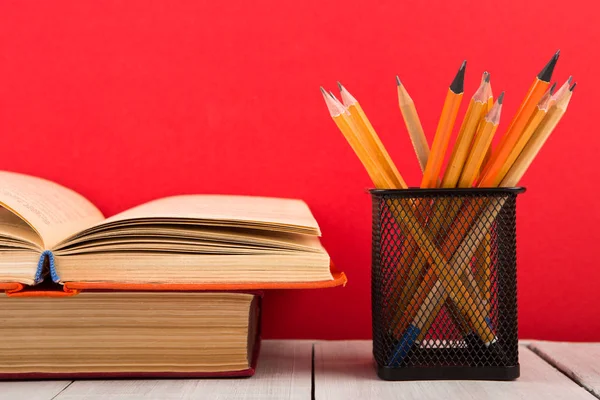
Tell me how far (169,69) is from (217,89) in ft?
0.26

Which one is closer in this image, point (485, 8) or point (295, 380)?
point (295, 380)

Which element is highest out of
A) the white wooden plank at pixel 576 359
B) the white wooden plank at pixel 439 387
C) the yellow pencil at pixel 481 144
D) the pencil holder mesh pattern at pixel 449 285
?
the yellow pencil at pixel 481 144

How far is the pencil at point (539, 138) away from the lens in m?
0.66

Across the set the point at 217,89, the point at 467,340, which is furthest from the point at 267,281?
the point at 217,89

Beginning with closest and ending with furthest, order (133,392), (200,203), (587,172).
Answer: (133,392) < (200,203) < (587,172)

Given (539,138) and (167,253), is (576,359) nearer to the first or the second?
(539,138)

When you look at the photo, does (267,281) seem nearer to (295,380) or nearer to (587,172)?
(295,380)

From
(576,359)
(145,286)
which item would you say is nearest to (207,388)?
(145,286)

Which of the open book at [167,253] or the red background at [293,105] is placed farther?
the red background at [293,105]

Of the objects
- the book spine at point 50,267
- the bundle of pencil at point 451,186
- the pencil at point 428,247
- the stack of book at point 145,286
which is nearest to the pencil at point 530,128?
the bundle of pencil at point 451,186

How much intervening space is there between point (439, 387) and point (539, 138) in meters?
0.29

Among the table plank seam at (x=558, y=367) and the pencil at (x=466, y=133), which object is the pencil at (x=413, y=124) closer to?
the pencil at (x=466, y=133)

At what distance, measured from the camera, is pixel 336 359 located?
0.84 m

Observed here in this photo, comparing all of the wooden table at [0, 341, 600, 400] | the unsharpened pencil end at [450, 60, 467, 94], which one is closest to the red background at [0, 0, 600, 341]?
the wooden table at [0, 341, 600, 400]
